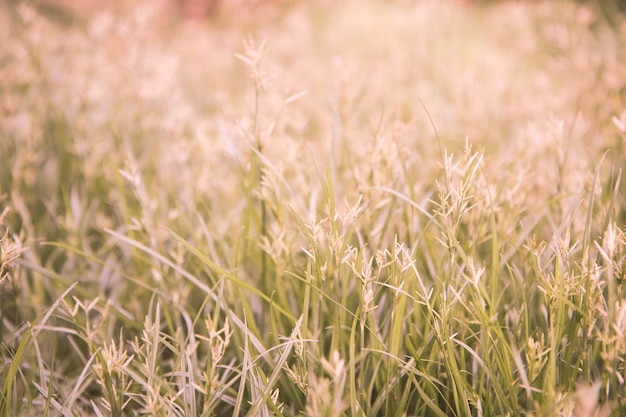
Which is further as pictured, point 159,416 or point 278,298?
point 278,298

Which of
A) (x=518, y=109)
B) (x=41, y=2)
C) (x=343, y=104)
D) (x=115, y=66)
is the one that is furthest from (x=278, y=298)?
(x=41, y=2)

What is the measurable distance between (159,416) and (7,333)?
787 mm

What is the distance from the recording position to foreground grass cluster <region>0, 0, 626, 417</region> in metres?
1.02

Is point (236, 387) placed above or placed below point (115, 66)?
below

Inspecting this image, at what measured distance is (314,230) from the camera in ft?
3.19

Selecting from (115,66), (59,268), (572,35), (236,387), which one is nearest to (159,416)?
(236,387)

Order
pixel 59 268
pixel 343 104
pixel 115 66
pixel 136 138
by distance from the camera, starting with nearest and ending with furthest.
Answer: pixel 59 268 → pixel 343 104 → pixel 136 138 → pixel 115 66

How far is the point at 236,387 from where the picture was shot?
50.6 inches

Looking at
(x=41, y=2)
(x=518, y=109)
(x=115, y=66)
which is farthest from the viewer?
(x=41, y=2)

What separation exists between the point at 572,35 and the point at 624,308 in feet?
12.3

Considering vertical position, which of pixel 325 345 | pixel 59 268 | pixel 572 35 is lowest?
pixel 59 268

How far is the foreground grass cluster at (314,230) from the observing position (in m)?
1.02

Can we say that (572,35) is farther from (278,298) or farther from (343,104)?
(278,298)

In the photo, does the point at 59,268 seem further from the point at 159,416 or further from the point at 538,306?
the point at 538,306
